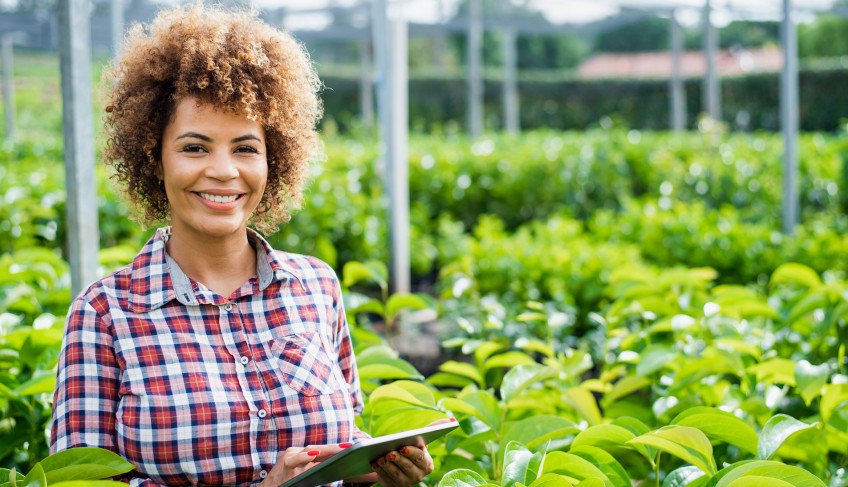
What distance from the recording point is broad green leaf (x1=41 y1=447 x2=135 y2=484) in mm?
1180

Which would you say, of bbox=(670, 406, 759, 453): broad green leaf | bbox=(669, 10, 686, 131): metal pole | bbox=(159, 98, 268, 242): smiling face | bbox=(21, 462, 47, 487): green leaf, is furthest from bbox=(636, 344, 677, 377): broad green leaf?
bbox=(669, 10, 686, 131): metal pole

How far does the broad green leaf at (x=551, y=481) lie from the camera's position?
126cm

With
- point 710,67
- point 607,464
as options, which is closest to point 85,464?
point 607,464

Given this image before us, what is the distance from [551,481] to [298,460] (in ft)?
1.34

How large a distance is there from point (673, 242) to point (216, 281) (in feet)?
11.9

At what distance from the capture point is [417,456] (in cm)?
132

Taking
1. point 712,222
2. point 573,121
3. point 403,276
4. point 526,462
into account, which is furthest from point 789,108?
point 573,121

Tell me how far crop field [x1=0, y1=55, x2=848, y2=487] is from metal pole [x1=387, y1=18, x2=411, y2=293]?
270 millimetres

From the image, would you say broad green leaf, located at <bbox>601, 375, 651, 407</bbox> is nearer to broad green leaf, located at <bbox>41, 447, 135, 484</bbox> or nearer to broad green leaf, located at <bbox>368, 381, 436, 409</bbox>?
broad green leaf, located at <bbox>368, 381, 436, 409</bbox>

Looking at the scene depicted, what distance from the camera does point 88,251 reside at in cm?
209

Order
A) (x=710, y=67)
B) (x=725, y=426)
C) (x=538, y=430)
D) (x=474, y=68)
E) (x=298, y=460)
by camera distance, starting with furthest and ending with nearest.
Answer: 1. (x=474, y=68)
2. (x=710, y=67)
3. (x=538, y=430)
4. (x=725, y=426)
5. (x=298, y=460)

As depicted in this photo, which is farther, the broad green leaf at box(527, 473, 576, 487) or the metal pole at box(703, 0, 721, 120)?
the metal pole at box(703, 0, 721, 120)

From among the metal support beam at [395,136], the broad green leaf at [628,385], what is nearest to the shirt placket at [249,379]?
the broad green leaf at [628,385]

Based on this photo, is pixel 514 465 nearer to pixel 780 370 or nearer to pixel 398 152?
pixel 780 370
